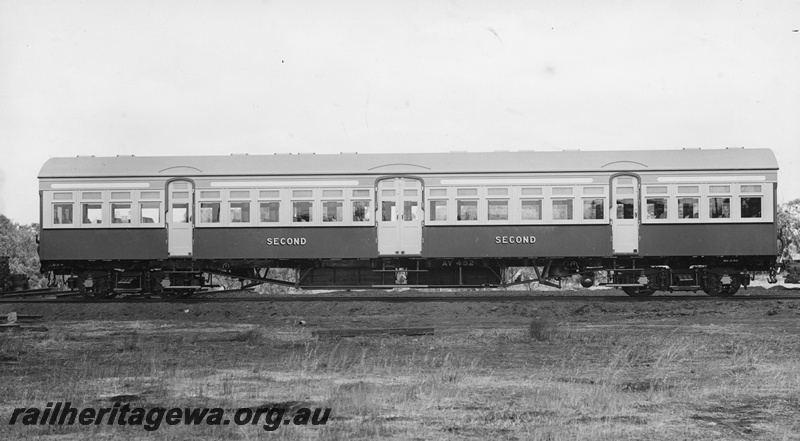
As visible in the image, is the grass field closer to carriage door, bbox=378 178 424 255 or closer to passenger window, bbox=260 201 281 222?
carriage door, bbox=378 178 424 255

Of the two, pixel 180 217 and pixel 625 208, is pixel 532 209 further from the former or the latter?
pixel 180 217

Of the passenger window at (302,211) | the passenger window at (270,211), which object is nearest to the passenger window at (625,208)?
the passenger window at (302,211)

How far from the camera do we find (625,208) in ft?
65.2

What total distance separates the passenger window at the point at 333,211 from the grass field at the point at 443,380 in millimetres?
6478

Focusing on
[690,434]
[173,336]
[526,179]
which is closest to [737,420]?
[690,434]

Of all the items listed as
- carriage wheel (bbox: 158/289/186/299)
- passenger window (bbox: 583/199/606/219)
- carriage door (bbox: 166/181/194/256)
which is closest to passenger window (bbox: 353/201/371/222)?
carriage door (bbox: 166/181/194/256)

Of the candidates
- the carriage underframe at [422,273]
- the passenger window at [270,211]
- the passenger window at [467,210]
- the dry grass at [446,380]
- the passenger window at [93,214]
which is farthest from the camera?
the passenger window at [93,214]

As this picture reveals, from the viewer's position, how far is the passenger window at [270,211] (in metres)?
20.2

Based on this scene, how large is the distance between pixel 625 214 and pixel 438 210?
16.1 ft

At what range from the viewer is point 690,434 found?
6301 millimetres

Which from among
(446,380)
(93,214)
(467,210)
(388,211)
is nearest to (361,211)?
(388,211)

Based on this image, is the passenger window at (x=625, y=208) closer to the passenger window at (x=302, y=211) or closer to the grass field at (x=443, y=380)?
the grass field at (x=443, y=380)

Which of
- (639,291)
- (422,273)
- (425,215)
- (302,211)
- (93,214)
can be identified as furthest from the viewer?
(422,273)

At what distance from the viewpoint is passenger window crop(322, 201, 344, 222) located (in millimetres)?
20078
